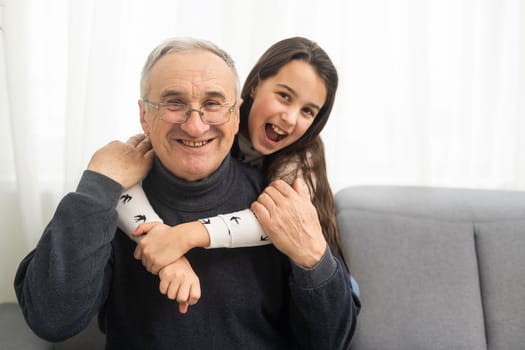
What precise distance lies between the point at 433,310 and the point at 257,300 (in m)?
0.78

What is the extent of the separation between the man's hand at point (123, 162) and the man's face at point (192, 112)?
58 mm

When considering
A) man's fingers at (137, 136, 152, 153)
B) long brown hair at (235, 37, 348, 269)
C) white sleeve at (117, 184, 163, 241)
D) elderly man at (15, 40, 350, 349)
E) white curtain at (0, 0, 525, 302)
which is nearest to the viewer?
elderly man at (15, 40, 350, 349)

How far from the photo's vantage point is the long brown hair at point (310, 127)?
1.37m

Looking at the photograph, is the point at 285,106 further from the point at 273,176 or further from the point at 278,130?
the point at 273,176

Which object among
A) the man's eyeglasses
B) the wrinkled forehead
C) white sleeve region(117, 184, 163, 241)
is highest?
the wrinkled forehead

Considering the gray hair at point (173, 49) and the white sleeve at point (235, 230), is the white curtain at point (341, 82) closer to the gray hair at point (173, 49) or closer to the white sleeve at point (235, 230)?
the gray hair at point (173, 49)

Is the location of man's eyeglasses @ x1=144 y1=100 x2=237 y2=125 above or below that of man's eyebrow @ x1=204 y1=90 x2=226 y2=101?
below

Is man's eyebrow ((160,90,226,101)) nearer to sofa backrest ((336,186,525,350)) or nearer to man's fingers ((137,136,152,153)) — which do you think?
man's fingers ((137,136,152,153))

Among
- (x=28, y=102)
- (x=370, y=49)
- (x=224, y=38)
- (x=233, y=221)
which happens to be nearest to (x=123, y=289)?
(x=233, y=221)

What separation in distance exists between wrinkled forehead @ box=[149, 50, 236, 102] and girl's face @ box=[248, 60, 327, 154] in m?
0.22

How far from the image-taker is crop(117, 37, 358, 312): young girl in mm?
1102

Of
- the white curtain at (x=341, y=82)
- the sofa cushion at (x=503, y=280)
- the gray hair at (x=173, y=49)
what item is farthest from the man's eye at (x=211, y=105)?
the sofa cushion at (x=503, y=280)

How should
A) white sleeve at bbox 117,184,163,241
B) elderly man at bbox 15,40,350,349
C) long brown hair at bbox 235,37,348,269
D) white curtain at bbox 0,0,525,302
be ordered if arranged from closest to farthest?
1. elderly man at bbox 15,40,350,349
2. white sleeve at bbox 117,184,163,241
3. long brown hair at bbox 235,37,348,269
4. white curtain at bbox 0,0,525,302

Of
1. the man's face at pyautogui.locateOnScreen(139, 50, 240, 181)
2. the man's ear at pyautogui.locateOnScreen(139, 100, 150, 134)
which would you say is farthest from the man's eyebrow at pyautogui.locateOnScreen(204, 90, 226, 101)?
the man's ear at pyautogui.locateOnScreen(139, 100, 150, 134)
